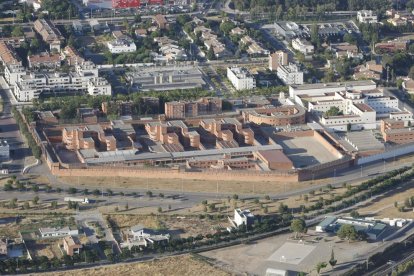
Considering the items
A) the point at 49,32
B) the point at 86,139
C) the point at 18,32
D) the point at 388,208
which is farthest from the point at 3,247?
the point at 18,32

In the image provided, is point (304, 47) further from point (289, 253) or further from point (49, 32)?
point (289, 253)

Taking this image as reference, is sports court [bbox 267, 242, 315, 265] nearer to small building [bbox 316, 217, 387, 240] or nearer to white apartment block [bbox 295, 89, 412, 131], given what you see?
small building [bbox 316, 217, 387, 240]

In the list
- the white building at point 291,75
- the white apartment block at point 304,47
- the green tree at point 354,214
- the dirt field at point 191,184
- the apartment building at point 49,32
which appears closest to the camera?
the green tree at point 354,214

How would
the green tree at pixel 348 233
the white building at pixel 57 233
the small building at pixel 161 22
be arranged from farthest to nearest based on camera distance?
1. the small building at pixel 161 22
2. the white building at pixel 57 233
3. the green tree at pixel 348 233

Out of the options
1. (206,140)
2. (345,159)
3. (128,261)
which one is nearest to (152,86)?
(206,140)

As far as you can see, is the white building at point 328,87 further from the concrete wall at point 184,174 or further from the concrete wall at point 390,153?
the concrete wall at point 184,174

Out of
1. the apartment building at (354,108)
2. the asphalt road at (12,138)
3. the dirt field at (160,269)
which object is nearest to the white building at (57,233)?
the dirt field at (160,269)

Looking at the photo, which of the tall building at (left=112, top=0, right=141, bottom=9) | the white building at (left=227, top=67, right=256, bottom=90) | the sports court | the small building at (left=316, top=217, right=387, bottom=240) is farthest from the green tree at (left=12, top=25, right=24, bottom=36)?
the sports court
